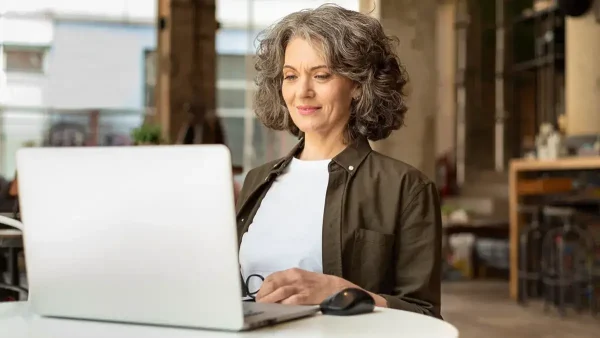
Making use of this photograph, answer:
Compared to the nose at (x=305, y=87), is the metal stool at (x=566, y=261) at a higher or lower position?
lower

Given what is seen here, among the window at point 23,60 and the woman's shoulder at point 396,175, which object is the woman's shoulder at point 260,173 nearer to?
the woman's shoulder at point 396,175

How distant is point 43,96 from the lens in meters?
9.84

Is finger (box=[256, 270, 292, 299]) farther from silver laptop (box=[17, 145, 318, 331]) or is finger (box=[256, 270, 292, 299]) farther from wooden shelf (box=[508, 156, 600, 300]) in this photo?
wooden shelf (box=[508, 156, 600, 300])

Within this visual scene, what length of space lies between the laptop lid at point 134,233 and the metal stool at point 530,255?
5.66 m

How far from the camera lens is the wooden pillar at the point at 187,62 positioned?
8883 mm

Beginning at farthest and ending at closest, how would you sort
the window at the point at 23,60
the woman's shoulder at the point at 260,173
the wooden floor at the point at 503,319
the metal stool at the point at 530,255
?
the window at the point at 23,60, the metal stool at the point at 530,255, the wooden floor at the point at 503,319, the woman's shoulder at the point at 260,173

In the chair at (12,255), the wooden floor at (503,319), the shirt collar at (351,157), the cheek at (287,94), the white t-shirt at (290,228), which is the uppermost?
the cheek at (287,94)

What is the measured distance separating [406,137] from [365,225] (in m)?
3.94

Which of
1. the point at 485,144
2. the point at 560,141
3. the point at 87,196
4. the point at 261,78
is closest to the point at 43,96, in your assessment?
the point at 485,144

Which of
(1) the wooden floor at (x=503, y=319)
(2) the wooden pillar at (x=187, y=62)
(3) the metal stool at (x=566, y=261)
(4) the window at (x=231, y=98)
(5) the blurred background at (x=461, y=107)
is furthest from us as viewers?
(4) the window at (x=231, y=98)

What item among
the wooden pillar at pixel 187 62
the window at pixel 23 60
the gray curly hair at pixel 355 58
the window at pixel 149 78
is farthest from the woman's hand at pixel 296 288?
the window at pixel 23 60

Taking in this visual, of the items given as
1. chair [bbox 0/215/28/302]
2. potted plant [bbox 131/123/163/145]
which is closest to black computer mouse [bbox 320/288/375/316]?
chair [bbox 0/215/28/302]

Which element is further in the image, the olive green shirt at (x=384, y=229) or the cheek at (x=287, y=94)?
the cheek at (x=287, y=94)

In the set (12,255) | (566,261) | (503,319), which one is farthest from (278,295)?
(566,261)
